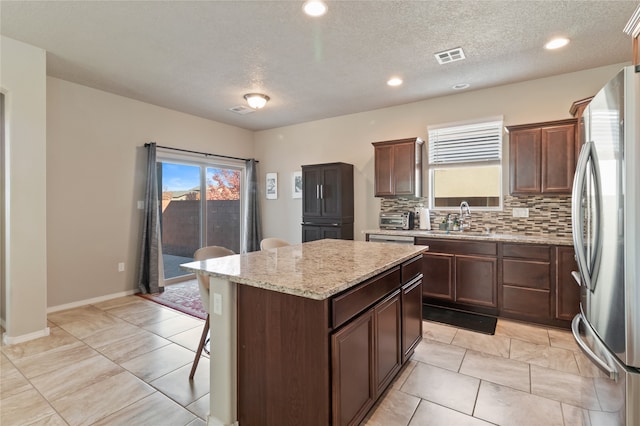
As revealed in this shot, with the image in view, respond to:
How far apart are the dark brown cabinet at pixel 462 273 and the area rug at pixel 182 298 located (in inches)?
112

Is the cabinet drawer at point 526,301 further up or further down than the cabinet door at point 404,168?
further down

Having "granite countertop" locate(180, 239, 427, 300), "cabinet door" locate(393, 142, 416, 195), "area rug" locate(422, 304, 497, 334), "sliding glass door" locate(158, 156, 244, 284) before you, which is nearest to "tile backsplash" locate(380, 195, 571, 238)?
"cabinet door" locate(393, 142, 416, 195)

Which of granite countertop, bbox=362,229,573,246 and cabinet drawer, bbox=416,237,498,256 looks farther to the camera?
cabinet drawer, bbox=416,237,498,256

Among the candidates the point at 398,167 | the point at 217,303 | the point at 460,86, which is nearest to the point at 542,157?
the point at 460,86

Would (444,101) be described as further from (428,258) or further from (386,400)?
(386,400)

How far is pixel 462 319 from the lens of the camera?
356 cm

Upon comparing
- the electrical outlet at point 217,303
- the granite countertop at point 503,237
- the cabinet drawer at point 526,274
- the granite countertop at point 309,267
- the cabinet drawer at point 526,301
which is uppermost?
the granite countertop at point 503,237

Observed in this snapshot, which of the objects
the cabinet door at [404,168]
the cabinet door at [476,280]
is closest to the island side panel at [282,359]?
the cabinet door at [476,280]

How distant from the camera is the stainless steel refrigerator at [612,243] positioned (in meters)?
1.43

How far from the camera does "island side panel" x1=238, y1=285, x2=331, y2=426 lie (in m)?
1.50

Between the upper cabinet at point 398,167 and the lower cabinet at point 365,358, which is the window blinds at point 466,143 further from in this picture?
the lower cabinet at point 365,358

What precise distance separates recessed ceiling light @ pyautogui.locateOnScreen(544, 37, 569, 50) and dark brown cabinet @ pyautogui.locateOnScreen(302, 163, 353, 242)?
286cm

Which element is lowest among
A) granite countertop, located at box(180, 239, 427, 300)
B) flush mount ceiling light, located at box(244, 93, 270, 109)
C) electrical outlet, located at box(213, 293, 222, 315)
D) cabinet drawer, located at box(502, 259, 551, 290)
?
cabinet drawer, located at box(502, 259, 551, 290)

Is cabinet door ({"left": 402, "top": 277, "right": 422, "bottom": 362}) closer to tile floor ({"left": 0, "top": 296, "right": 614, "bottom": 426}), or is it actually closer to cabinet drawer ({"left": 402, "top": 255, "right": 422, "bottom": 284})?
cabinet drawer ({"left": 402, "top": 255, "right": 422, "bottom": 284})
